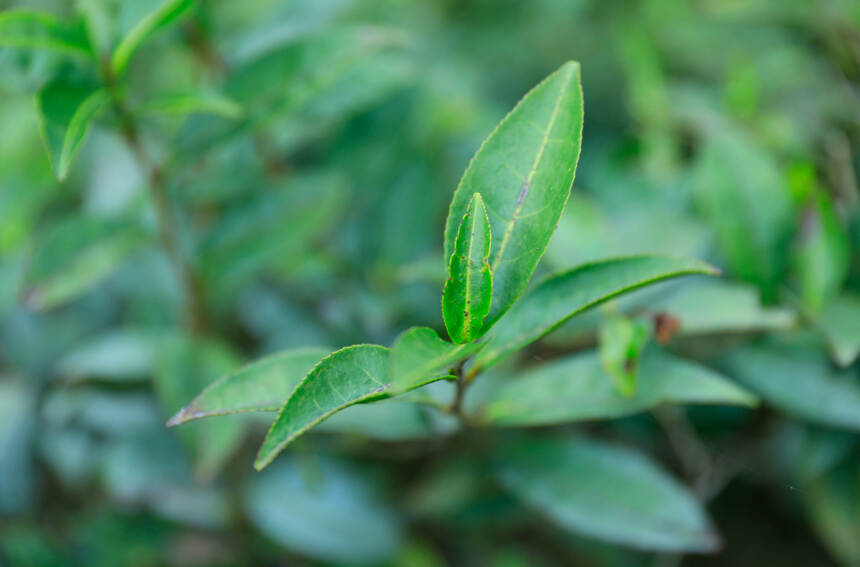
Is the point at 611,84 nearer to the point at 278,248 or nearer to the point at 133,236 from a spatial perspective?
the point at 278,248

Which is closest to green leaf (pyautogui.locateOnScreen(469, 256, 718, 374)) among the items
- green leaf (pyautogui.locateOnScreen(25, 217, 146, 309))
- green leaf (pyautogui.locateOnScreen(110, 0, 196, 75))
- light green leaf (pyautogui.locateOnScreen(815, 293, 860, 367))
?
light green leaf (pyautogui.locateOnScreen(815, 293, 860, 367))

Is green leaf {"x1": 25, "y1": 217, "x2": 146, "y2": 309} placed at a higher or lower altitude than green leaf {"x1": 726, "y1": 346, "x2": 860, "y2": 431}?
higher

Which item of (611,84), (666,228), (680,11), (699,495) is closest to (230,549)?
(699,495)

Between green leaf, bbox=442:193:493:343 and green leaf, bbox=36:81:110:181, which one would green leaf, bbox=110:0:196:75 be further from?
green leaf, bbox=442:193:493:343

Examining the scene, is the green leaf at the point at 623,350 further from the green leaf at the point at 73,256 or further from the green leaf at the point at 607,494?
the green leaf at the point at 73,256

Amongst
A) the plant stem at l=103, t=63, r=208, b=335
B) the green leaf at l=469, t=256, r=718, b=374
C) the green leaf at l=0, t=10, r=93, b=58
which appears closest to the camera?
the green leaf at l=469, t=256, r=718, b=374

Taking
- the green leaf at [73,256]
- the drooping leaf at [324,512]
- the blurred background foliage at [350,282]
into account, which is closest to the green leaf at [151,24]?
the blurred background foliage at [350,282]
